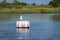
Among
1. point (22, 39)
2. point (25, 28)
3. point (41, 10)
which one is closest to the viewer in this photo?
point (22, 39)

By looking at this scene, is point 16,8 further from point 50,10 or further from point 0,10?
point 50,10

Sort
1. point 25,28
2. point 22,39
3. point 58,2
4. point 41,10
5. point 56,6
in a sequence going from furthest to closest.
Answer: point 58,2, point 56,6, point 41,10, point 25,28, point 22,39

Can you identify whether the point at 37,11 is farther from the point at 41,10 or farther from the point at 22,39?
the point at 22,39

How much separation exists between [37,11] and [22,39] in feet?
233

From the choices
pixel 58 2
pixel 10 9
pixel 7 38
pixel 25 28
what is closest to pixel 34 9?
pixel 10 9

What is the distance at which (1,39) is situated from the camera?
94.3 ft

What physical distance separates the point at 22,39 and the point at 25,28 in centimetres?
1053

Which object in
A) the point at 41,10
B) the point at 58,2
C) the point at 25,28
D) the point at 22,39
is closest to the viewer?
the point at 22,39

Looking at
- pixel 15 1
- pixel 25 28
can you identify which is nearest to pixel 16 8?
pixel 15 1

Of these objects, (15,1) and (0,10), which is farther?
(15,1)

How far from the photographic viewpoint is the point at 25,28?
3903cm

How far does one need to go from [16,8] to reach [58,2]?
25.7 m

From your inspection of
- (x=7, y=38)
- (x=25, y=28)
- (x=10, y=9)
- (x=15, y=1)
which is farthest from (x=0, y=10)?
(x=7, y=38)

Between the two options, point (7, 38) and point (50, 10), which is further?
point (50, 10)
